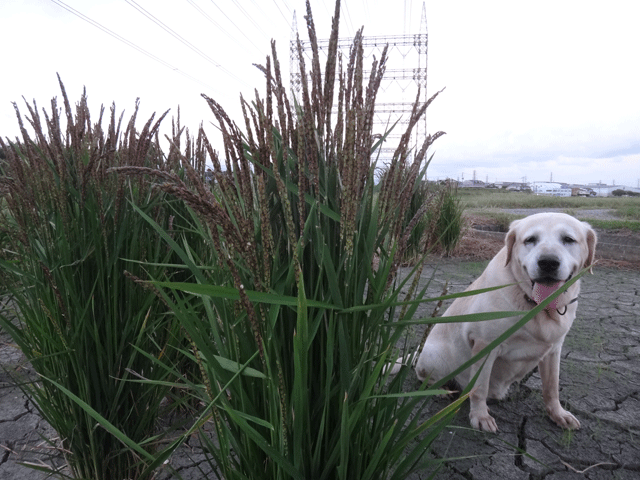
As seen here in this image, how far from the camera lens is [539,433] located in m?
2.32

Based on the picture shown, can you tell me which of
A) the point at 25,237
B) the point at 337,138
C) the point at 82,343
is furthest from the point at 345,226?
the point at 25,237

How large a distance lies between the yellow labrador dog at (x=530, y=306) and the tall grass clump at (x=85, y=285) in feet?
4.51

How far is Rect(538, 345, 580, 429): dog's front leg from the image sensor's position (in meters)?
2.39

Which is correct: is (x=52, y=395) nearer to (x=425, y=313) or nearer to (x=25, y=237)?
(x=25, y=237)

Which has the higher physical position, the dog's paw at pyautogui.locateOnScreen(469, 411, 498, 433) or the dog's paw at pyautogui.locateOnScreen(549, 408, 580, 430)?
the dog's paw at pyautogui.locateOnScreen(469, 411, 498, 433)

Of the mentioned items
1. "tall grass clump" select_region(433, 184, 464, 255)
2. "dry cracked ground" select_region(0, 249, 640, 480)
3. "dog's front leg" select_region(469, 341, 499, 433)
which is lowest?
"dry cracked ground" select_region(0, 249, 640, 480)

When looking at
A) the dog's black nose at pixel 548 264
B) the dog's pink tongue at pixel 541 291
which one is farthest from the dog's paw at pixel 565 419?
the dog's black nose at pixel 548 264

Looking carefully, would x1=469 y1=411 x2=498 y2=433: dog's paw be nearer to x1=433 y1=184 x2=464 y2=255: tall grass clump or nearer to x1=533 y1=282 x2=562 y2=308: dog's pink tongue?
x1=533 y1=282 x2=562 y2=308: dog's pink tongue

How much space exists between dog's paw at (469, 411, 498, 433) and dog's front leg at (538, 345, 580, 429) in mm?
396

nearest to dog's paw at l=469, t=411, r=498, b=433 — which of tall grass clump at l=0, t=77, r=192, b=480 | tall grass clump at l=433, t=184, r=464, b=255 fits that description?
tall grass clump at l=0, t=77, r=192, b=480

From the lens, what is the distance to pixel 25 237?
153 cm

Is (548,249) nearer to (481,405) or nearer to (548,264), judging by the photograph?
(548,264)

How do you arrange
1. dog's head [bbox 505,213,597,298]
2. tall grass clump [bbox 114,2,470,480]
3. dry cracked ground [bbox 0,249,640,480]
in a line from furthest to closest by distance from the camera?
dog's head [bbox 505,213,597,298] → dry cracked ground [bbox 0,249,640,480] → tall grass clump [bbox 114,2,470,480]

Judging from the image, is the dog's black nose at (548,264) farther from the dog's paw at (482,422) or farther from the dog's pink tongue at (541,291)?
the dog's paw at (482,422)
